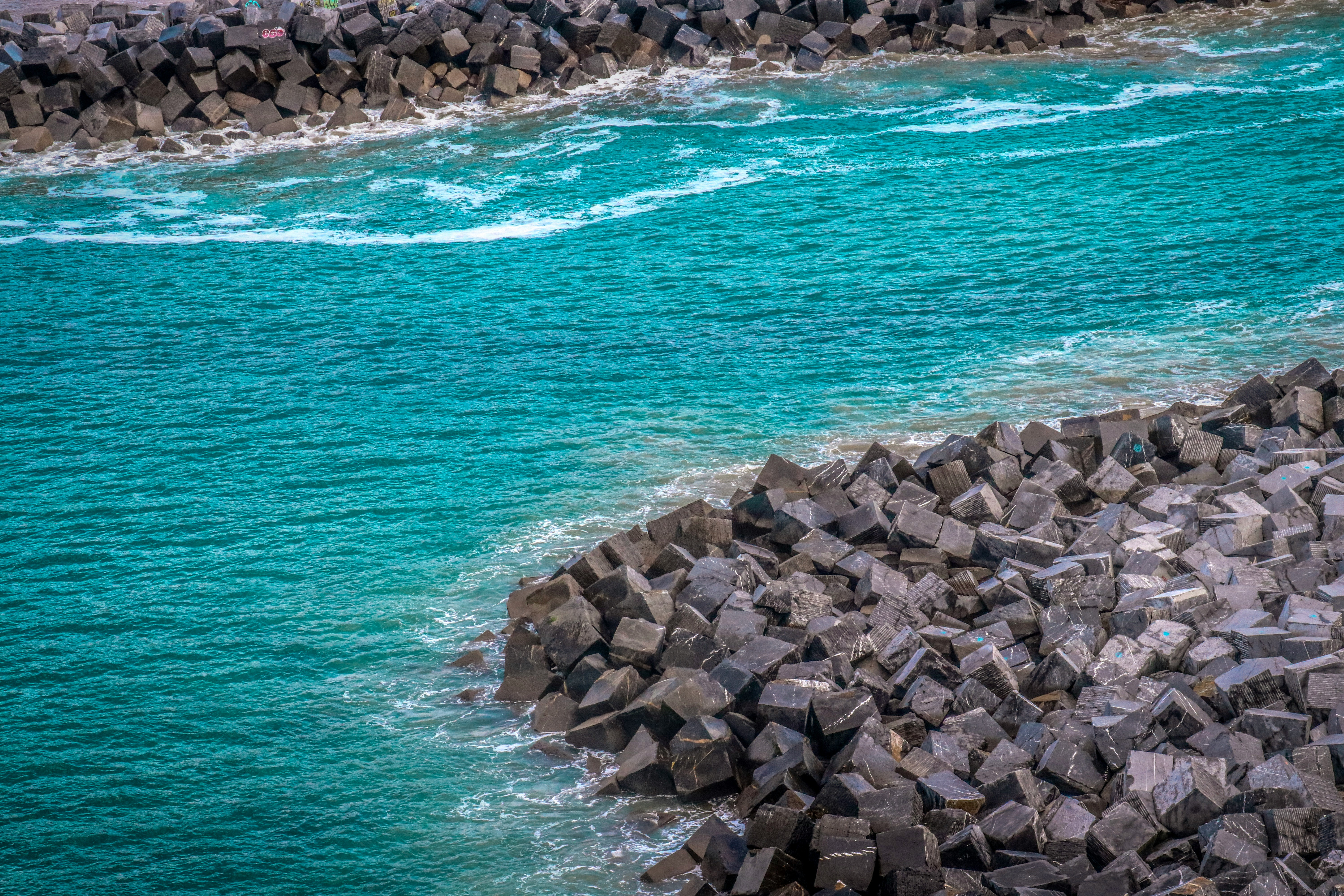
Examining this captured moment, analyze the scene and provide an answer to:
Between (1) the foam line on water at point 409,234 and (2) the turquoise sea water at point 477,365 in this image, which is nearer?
(2) the turquoise sea water at point 477,365

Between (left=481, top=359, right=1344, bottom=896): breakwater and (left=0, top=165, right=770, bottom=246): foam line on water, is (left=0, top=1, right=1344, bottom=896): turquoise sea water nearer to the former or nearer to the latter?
(left=0, top=165, right=770, bottom=246): foam line on water

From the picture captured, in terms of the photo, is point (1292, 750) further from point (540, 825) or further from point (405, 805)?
point (405, 805)

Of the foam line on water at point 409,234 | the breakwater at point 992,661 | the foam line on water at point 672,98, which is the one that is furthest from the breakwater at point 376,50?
the breakwater at point 992,661

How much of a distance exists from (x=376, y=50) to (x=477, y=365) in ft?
40.5

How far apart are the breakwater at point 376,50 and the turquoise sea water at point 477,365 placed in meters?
1.30

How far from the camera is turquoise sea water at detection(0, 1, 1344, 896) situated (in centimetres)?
670

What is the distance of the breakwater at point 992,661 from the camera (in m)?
5.04

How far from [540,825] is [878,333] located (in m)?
7.53

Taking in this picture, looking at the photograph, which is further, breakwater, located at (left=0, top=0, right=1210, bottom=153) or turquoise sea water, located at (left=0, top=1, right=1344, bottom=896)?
breakwater, located at (left=0, top=0, right=1210, bottom=153)

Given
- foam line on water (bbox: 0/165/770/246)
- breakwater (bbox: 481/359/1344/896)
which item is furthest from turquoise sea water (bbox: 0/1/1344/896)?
breakwater (bbox: 481/359/1344/896)

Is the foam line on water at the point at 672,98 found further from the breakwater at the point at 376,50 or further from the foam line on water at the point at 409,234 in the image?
the foam line on water at the point at 409,234

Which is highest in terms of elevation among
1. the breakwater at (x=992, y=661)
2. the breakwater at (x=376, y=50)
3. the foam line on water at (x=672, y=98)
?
the breakwater at (x=376, y=50)

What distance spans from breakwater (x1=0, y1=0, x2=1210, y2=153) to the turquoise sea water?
130 cm

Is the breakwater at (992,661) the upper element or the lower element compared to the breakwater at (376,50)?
lower
